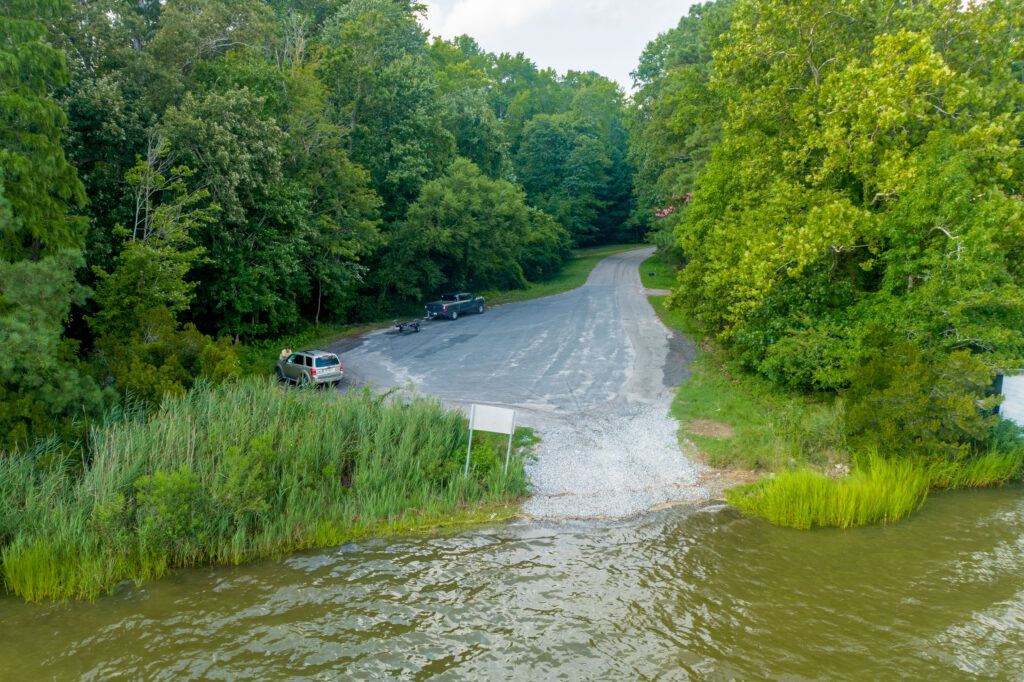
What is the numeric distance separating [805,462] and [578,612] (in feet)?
24.8

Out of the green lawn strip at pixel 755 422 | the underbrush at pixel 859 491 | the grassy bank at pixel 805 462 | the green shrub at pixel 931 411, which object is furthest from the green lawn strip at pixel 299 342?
the green shrub at pixel 931 411

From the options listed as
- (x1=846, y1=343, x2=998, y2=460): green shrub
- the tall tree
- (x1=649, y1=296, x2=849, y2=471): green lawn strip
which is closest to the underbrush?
(x1=846, y1=343, x2=998, y2=460): green shrub

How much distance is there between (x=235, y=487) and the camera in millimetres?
10336

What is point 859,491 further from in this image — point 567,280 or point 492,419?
point 567,280

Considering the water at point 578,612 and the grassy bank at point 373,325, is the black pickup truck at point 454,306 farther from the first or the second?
the water at point 578,612

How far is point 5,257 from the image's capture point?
13172 millimetres

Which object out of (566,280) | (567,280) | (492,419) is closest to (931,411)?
(492,419)

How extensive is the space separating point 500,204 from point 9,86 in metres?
28.0

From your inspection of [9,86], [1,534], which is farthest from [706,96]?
[1,534]

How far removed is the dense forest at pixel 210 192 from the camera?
42.8 feet

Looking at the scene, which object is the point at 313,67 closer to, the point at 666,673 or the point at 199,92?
the point at 199,92

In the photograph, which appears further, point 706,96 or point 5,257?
point 706,96

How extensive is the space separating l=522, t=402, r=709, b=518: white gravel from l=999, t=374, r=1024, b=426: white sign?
7.35 metres

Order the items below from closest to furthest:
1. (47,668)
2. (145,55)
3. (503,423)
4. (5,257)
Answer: (47,668) → (503,423) → (5,257) → (145,55)
